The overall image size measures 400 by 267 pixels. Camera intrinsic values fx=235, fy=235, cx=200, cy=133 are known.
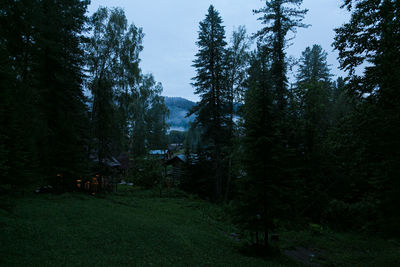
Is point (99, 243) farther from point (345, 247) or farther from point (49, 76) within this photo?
point (49, 76)

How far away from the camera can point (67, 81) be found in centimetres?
2033

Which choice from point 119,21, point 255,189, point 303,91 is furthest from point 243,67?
point 255,189

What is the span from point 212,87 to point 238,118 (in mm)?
4392

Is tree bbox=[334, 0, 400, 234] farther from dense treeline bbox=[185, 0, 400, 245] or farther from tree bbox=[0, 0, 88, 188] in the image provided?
tree bbox=[0, 0, 88, 188]

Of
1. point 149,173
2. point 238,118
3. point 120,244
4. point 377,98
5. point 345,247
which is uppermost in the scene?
point 238,118

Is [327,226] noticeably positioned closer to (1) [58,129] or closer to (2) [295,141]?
(2) [295,141]

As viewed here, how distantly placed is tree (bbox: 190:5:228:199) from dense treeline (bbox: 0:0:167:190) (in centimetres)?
762

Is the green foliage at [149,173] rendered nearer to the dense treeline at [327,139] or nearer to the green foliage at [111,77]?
the green foliage at [111,77]

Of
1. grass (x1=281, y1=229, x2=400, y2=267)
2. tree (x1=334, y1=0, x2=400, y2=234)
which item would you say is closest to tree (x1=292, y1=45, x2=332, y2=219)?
grass (x1=281, y1=229, x2=400, y2=267)

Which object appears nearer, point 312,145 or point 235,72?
point 312,145

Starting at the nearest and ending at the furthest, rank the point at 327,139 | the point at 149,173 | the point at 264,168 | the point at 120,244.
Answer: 1. the point at 120,244
2. the point at 264,168
3. the point at 327,139
4. the point at 149,173

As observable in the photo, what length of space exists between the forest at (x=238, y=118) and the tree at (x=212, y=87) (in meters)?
0.10

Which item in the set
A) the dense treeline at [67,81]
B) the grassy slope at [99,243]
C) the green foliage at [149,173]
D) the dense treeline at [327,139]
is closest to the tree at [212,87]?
the dense treeline at [327,139]

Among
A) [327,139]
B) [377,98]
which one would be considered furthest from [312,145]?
[377,98]
